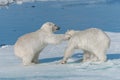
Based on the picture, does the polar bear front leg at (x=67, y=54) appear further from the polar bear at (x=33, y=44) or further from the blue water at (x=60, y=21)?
the blue water at (x=60, y=21)

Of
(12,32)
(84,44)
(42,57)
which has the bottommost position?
(12,32)

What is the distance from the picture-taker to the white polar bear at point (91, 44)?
7.20 metres

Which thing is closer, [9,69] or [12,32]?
[9,69]

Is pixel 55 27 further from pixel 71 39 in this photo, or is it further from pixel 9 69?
pixel 9 69

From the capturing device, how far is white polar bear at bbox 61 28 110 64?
7.20 metres

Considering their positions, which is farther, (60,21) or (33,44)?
(60,21)

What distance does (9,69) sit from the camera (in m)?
6.88

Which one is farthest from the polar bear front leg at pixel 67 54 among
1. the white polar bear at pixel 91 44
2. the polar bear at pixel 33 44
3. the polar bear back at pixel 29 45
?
the polar bear back at pixel 29 45

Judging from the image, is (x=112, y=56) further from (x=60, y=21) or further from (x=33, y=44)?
(x=60, y=21)

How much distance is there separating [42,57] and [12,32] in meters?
13.9

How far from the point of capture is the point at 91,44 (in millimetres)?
7266

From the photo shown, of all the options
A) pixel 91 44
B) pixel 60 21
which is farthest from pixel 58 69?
pixel 60 21

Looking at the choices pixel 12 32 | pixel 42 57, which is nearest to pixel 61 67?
pixel 42 57

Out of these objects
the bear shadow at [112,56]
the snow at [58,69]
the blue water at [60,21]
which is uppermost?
the snow at [58,69]
